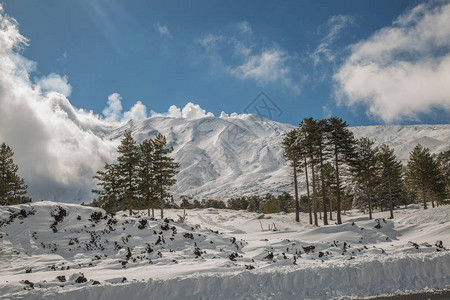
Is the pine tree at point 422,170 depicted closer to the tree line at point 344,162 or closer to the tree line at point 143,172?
the tree line at point 344,162

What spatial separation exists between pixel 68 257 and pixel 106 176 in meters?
26.8

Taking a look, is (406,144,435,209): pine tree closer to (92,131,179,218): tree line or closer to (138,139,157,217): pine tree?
(92,131,179,218): tree line

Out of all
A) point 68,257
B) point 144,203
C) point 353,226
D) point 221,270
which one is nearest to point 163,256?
point 221,270

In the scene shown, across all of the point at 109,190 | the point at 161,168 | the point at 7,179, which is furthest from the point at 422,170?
the point at 7,179

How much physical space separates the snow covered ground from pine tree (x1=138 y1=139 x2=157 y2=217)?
13.7 metres

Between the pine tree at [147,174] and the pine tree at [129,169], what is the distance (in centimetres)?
72

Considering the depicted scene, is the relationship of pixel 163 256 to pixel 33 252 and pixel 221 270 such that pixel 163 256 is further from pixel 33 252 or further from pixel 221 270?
pixel 33 252

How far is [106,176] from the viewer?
129 feet

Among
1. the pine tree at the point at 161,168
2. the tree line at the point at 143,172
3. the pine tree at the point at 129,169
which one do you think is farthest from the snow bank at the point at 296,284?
the pine tree at the point at 129,169

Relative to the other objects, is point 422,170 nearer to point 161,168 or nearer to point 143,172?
point 161,168

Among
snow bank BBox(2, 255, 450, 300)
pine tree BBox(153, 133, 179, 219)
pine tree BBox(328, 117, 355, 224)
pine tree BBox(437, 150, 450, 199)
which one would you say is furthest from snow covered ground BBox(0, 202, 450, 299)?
pine tree BBox(437, 150, 450, 199)

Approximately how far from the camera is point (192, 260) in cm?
1314

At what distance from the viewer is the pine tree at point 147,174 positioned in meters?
35.4

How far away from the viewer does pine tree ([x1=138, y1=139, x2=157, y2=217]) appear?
1394 inches
